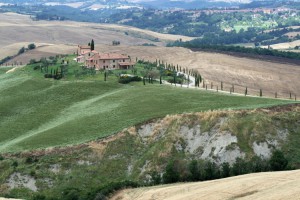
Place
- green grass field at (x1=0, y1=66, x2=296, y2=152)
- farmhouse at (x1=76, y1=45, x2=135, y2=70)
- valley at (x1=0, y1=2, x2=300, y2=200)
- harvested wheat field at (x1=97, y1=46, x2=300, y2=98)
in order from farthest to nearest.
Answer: farmhouse at (x1=76, y1=45, x2=135, y2=70) → harvested wheat field at (x1=97, y1=46, x2=300, y2=98) → green grass field at (x1=0, y1=66, x2=296, y2=152) → valley at (x1=0, y1=2, x2=300, y2=200)

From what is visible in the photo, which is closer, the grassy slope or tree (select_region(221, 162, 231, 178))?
tree (select_region(221, 162, 231, 178))

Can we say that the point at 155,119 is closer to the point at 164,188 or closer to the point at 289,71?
the point at 164,188

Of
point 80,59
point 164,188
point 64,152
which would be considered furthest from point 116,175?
point 80,59

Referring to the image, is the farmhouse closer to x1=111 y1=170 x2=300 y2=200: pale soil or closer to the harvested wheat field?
the harvested wheat field

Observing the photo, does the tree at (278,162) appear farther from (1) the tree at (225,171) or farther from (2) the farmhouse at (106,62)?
(2) the farmhouse at (106,62)

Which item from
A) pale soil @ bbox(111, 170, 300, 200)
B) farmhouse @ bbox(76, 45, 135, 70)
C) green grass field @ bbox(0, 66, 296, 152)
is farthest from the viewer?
farmhouse @ bbox(76, 45, 135, 70)

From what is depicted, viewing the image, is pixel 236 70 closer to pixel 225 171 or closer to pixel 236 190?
pixel 225 171

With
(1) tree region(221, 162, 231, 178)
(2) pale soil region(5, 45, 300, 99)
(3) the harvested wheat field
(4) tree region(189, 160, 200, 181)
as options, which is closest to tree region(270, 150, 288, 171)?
(1) tree region(221, 162, 231, 178)
